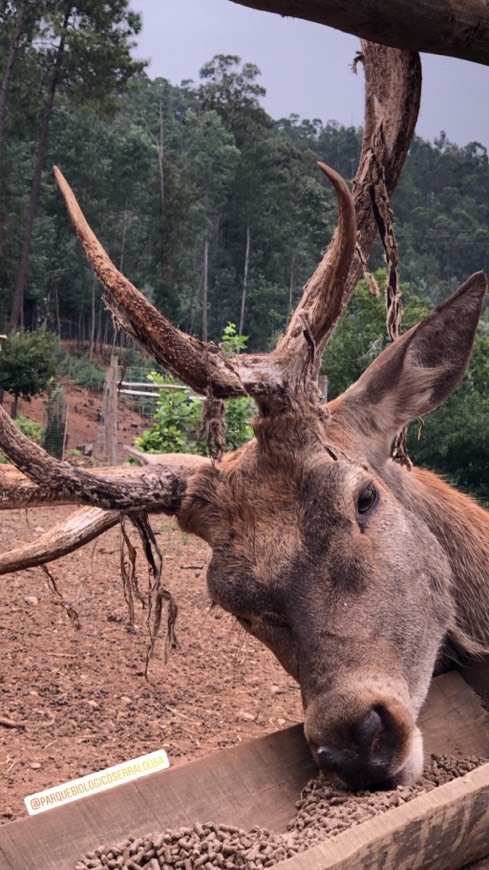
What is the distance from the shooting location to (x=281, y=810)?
8.39 feet

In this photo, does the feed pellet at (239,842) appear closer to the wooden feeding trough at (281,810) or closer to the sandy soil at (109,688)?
the wooden feeding trough at (281,810)

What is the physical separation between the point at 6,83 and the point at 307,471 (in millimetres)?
20126

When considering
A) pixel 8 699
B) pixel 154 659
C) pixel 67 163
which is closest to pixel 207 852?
pixel 8 699

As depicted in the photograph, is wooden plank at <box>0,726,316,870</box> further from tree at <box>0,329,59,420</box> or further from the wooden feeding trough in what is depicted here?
tree at <box>0,329,59,420</box>

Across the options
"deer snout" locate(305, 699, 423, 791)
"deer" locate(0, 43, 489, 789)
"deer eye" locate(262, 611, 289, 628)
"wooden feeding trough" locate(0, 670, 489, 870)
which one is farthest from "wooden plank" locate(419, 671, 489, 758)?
"deer eye" locate(262, 611, 289, 628)

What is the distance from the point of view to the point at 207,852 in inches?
83.2

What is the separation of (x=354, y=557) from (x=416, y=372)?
784 mm

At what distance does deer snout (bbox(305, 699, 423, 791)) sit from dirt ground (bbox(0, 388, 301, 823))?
53.5 inches

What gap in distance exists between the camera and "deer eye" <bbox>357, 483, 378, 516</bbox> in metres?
2.77

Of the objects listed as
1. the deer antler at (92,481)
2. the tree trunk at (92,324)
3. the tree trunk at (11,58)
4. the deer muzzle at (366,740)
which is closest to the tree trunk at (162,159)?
the tree trunk at (92,324)

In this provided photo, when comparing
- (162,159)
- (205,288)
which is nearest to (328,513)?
(205,288)

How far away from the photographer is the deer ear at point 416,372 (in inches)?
120

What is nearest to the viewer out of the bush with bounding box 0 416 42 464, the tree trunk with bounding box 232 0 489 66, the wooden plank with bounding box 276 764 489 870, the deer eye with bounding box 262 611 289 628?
the wooden plank with bounding box 276 764 489 870

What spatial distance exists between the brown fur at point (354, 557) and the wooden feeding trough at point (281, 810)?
0.73ft
